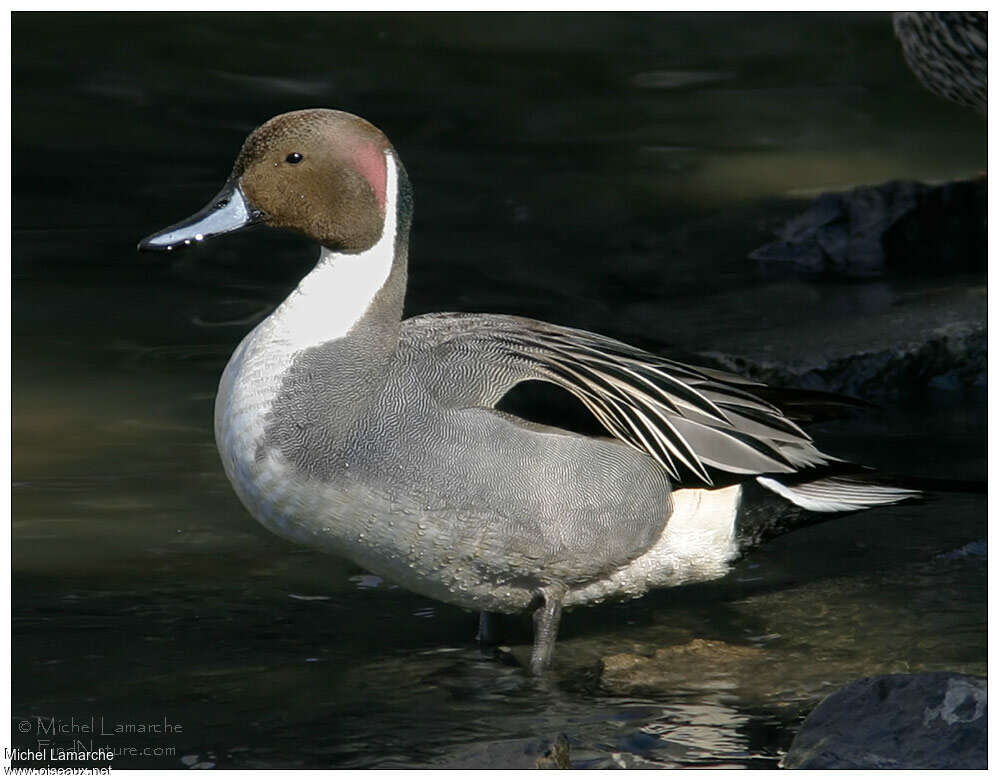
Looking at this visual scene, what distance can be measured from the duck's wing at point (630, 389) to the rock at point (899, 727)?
0.76 metres

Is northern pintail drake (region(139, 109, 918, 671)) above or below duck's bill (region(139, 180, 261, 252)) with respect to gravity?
below

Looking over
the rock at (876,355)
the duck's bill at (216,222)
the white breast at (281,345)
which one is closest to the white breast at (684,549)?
the white breast at (281,345)

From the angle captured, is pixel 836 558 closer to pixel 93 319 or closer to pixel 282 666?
pixel 282 666

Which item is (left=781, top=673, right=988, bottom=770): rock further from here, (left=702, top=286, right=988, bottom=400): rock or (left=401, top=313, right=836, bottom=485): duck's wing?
(left=702, top=286, right=988, bottom=400): rock

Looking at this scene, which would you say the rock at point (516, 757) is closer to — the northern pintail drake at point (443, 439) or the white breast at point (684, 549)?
the northern pintail drake at point (443, 439)

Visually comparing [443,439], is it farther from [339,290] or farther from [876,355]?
[876,355]

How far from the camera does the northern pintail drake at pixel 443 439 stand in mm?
4082

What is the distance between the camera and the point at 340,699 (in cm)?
427

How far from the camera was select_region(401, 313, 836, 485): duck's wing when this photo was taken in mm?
4281

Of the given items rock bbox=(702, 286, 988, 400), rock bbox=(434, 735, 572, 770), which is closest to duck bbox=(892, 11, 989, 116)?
rock bbox=(702, 286, 988, 400)

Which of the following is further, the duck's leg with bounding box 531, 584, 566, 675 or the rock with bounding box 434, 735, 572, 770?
the duck's leg with bounding box 531, 584, 566, 675

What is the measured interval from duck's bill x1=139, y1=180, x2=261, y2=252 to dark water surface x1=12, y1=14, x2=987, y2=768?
1064mm
